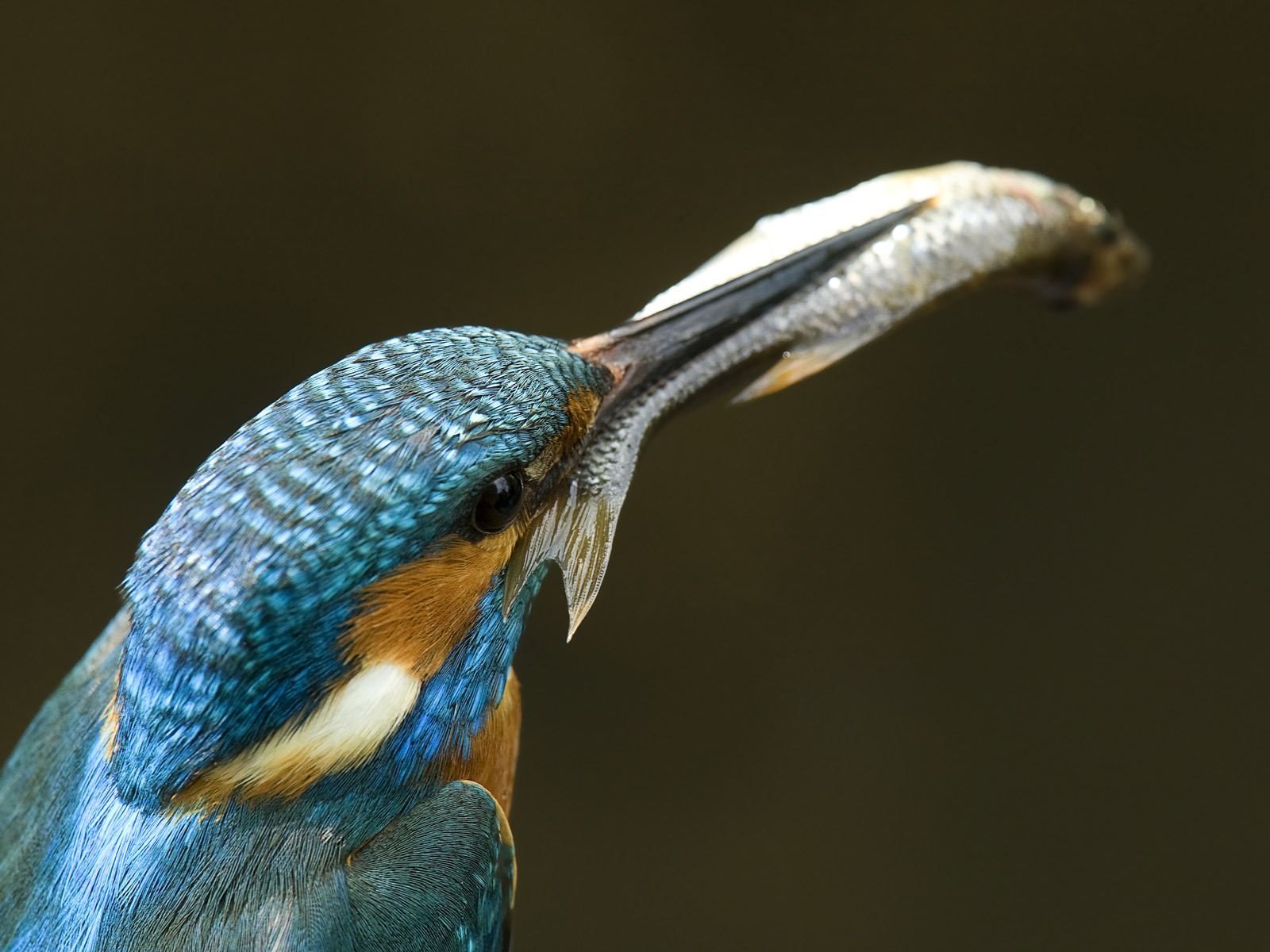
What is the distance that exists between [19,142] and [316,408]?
1.47 metres

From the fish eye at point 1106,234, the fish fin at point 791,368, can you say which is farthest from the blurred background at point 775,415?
the fish fin at point 791,368

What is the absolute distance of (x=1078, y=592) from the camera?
92.7 inches

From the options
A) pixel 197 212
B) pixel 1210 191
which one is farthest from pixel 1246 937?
pixel 197 212

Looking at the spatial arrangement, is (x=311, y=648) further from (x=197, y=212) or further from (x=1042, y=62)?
(x=1042, y=62)

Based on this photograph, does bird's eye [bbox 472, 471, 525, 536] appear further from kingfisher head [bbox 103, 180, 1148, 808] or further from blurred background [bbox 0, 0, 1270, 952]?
blurred background [bbox 0, 0, 1270, 952]

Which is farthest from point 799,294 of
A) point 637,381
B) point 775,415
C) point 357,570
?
point 775,415

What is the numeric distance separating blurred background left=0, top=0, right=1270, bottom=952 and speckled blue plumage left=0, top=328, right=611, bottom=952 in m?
1.27

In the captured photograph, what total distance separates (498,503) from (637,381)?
7.2 inches

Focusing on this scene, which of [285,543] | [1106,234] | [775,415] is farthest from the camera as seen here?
[775,415]

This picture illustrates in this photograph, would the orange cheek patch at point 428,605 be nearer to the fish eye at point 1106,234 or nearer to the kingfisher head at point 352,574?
the kingfisher head at point 352,574

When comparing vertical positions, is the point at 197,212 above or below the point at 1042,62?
above

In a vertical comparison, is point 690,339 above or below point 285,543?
below

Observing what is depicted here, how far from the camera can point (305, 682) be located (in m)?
0.79

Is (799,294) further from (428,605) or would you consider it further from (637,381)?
(428,605)
